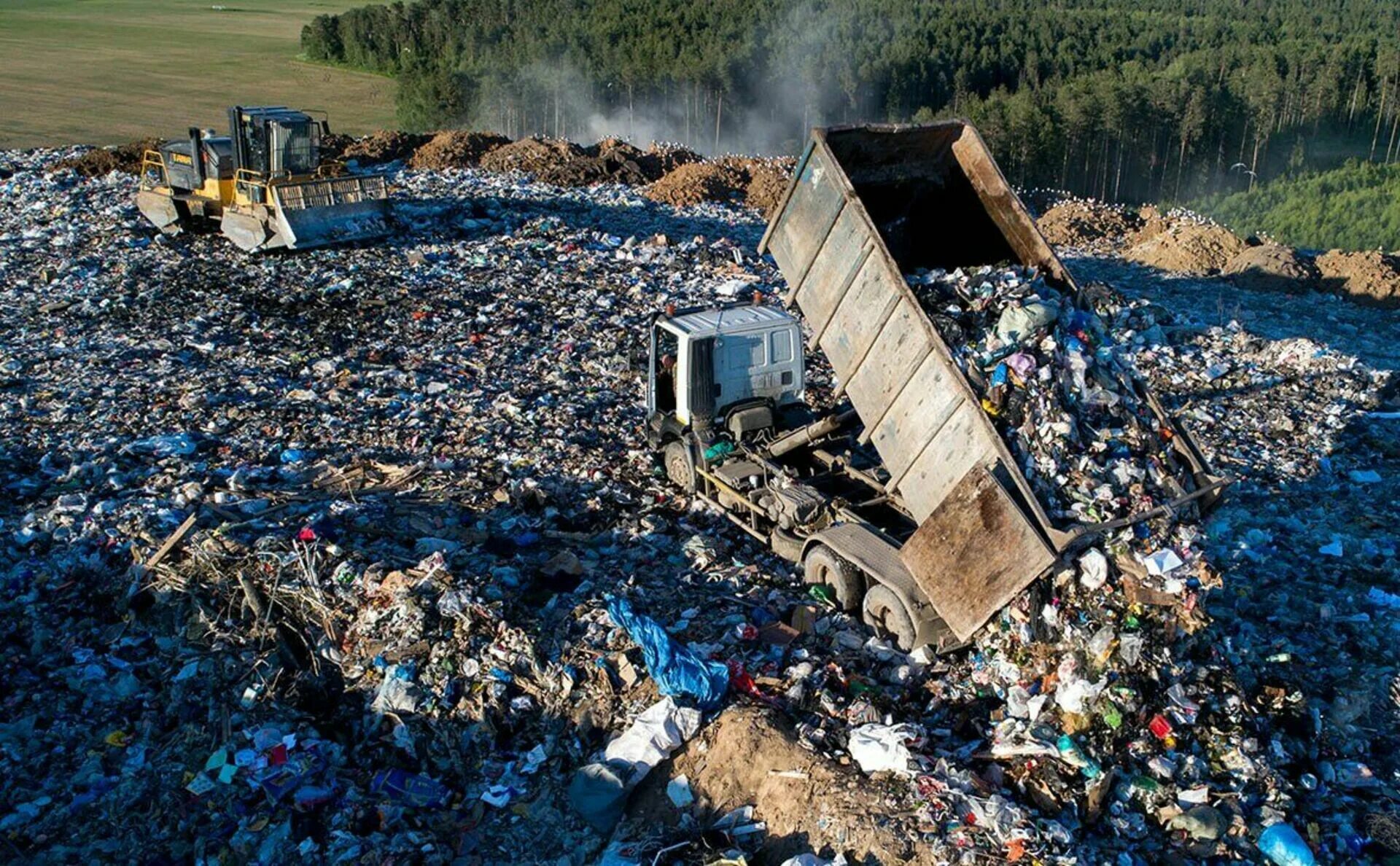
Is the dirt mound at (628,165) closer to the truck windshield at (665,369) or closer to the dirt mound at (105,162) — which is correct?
the dirt mound at (105,162)

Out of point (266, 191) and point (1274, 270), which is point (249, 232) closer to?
point (266, 191)

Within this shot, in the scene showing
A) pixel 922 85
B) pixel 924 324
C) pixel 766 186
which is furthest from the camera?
pixel 922 85

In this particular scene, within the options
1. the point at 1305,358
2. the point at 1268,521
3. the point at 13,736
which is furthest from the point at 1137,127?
the point at 13,736

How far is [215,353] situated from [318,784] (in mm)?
7049

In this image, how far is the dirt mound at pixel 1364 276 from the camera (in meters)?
14.5

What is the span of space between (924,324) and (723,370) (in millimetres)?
2213

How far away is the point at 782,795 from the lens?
454cm

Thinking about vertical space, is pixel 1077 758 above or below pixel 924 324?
below

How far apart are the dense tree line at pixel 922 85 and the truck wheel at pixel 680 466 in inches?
1107

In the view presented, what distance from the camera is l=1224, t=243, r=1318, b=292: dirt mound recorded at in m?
15.0

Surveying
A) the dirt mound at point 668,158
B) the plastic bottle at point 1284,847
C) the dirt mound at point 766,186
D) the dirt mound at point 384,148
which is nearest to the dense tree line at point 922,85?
the dirt mound at point 668,158

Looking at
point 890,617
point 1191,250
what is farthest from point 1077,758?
point 1191,250

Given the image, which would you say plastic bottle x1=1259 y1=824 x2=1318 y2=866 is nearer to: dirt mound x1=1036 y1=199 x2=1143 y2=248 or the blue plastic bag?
the blue plastic bag

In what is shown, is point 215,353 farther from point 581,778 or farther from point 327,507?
point 581,778
